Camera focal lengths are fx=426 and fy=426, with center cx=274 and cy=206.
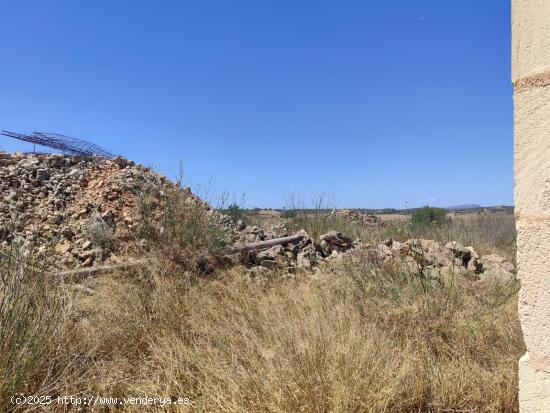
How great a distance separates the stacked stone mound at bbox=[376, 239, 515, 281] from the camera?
20.4ft

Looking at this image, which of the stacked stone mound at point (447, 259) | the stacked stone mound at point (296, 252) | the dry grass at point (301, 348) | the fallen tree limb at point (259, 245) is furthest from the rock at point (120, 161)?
the stacked stone mound at point (447, 259)

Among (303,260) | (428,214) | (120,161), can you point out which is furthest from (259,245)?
(428,214)

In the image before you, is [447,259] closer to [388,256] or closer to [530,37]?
[388,256]

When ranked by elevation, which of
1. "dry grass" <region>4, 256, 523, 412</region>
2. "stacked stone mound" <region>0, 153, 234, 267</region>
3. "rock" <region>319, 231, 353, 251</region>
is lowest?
"dry grass" <region>4, 256, 523, 412</region>

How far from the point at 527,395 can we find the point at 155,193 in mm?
7648

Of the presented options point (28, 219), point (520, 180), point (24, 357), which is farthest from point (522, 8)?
point (28, 219)

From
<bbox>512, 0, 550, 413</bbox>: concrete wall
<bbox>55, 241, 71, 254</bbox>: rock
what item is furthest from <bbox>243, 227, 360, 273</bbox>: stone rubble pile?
<bbox>512, 0, 550, 413</bbox>: concrete wall

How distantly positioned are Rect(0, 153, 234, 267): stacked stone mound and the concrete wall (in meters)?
6.38

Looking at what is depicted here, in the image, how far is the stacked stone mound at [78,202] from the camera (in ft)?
24.2

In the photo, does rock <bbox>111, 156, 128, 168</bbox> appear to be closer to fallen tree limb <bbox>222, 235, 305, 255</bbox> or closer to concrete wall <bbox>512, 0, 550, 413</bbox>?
fallen tree limb <bbox>222, 235, 305, 255</bbox>

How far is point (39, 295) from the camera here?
3471 mm

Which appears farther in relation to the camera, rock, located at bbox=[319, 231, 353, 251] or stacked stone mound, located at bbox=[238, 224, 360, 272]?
rock, located at bbox=[319, 231, 353, 251]

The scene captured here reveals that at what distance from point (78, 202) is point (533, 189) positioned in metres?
8.67

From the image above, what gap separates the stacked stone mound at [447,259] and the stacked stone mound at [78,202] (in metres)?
3.59
